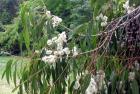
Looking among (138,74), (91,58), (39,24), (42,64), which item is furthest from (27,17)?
(138,74)

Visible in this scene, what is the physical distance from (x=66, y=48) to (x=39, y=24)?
222 millimetres

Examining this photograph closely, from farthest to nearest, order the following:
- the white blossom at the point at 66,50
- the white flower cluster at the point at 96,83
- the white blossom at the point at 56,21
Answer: the white blossom at the point at 56,21 → the white blossom at the point at 66,50 → the white flower cluster at the point at 96,83

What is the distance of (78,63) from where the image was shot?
4.67 feet

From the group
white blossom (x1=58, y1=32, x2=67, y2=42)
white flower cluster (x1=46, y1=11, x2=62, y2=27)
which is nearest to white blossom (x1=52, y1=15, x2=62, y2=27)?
white flower cluster (x1=46, y1=11, x2=62, y2=27)

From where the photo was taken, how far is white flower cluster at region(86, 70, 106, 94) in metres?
1.21

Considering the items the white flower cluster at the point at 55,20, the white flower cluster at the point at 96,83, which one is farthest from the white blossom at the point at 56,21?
the white flower cluster at the point at 96,83

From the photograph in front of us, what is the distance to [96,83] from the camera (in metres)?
1.27

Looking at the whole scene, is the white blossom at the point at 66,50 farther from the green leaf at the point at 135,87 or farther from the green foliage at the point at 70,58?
the green leaf at the point at 135,87

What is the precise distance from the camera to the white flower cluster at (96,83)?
121cm

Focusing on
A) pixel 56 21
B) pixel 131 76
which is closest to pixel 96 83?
pixel 131 76

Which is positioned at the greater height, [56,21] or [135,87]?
[56,21]

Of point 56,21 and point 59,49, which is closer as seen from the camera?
point 59,49

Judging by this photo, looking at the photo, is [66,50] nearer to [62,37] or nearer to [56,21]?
[62,37]

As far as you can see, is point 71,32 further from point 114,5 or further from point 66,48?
point 114,5
